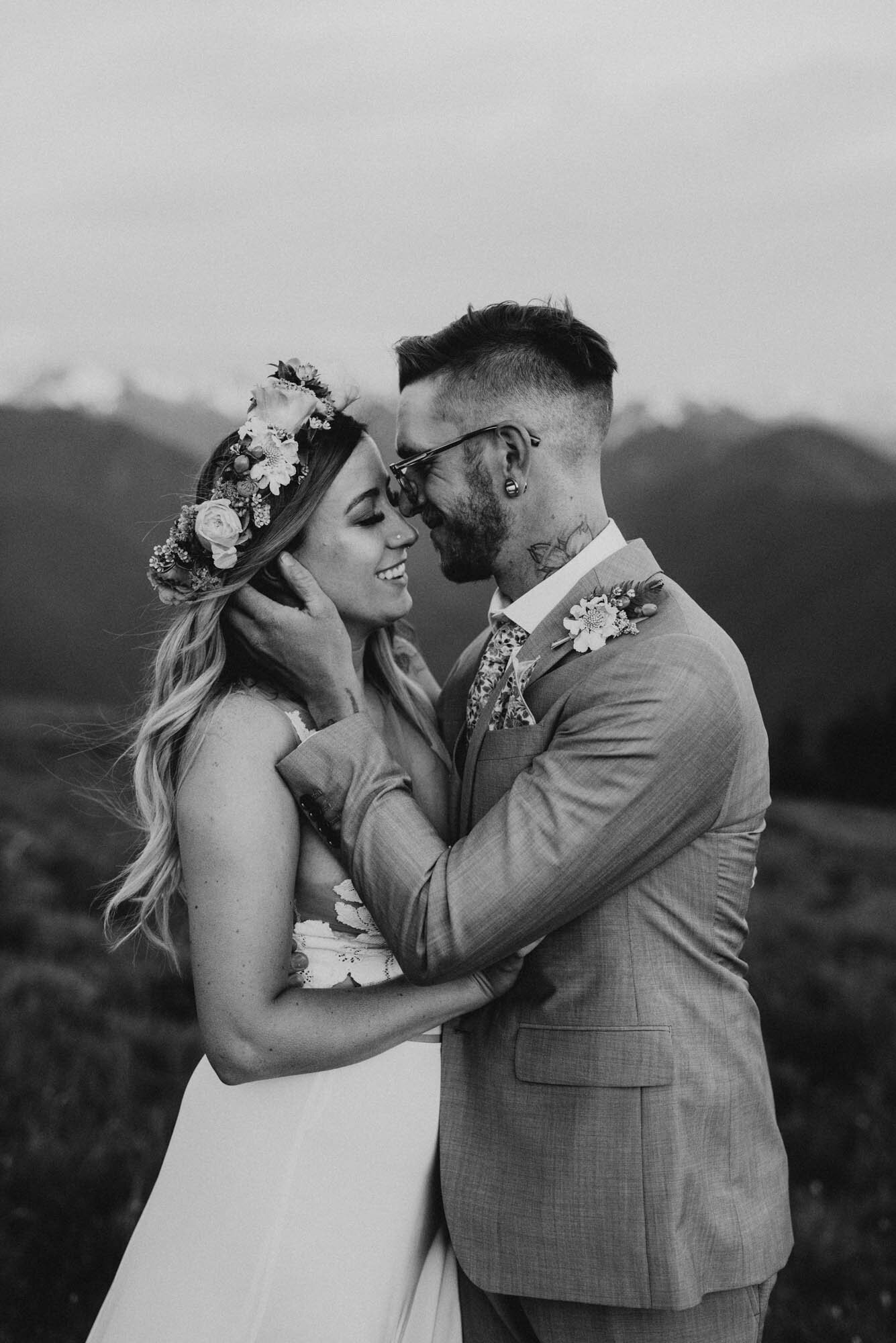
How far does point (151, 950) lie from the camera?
632cm

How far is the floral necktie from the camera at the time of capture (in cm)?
270

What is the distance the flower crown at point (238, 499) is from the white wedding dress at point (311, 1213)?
0.82 meters

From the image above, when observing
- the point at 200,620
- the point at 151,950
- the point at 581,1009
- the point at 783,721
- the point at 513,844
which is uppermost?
the point at 200,620

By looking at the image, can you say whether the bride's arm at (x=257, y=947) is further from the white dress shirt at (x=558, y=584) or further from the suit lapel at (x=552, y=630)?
the white dress shirt at (x=558, y=584)

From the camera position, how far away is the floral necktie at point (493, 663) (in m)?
2.70

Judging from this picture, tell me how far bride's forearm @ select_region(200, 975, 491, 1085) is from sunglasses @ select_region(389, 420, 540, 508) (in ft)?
3.84

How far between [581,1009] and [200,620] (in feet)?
4.05

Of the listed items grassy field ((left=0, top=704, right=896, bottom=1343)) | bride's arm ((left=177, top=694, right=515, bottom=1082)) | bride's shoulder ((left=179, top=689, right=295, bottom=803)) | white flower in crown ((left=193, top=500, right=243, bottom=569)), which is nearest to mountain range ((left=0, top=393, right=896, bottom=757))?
grassy field ((left=0, top=704, right=896, bottom=1343))

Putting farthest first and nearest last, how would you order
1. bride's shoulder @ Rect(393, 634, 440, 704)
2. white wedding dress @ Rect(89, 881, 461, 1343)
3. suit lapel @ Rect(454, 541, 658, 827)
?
bride's shoulder @ Rect(393, 634, 440, 704) < suit lapel @ Rect(454, 541, 658, 827) < white wedding dress @ Rect(89, 881, 461, 1343)

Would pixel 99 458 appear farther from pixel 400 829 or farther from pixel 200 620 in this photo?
pixel 400 829

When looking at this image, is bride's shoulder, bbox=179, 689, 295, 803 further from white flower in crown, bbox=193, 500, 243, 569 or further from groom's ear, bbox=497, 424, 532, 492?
groom's ear, bbox=497, 424, 532, 492

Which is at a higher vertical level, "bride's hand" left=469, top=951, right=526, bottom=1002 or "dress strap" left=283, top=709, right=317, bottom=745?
"dress strap" left=283, top=709, right=317, bottom=745

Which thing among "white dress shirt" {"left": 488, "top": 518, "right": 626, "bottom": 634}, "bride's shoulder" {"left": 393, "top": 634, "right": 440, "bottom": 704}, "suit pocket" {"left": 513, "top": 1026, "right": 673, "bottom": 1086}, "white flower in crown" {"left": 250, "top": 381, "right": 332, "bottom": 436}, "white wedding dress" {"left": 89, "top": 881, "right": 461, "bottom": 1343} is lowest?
"white wedding dress" {"left": 89, "top": 881, "right": 461, "bottom": 1343}

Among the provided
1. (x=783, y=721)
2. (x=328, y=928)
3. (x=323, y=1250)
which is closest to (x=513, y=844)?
(x=328, y=928)
